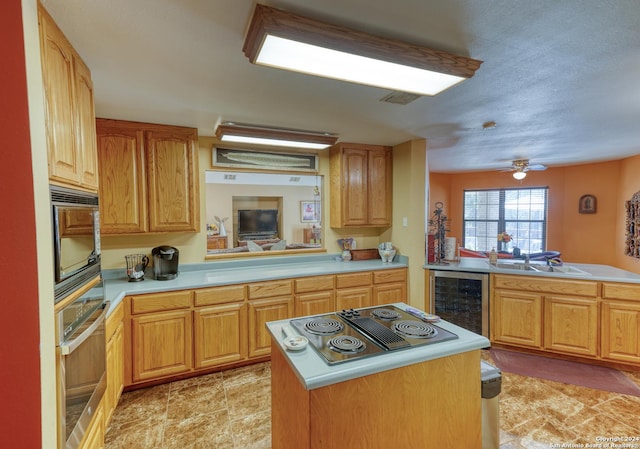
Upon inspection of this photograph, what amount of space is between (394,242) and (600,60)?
8.66 ft

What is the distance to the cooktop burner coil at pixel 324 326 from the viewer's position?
1.53m

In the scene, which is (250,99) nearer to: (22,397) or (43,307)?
(43,307)

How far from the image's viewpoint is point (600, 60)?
1.67 meters

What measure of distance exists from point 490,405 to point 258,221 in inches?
219

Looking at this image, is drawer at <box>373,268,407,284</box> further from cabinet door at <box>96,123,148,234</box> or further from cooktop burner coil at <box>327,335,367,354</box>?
cabinet door at <box>96,123,148,234</box>

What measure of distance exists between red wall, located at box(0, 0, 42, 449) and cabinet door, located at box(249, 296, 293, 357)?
1945 mm

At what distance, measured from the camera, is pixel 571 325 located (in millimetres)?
2992

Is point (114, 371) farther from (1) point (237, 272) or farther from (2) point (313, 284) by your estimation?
(2) point (313, 284)

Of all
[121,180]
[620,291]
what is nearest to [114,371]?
[121,180]

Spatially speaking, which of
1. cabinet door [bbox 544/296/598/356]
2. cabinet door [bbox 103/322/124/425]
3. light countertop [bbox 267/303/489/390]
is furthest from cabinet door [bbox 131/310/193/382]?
cabinet door [bbox 544/296/598/356]

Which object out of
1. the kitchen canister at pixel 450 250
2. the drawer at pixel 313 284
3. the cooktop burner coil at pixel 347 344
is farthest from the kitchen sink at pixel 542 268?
the cooktop burner coil at pixel 347 344

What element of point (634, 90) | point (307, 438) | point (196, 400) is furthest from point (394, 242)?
point (307, 438)

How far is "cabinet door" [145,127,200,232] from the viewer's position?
2.84m

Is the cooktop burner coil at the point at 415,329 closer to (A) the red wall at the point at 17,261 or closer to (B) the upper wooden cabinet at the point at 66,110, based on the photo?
(A) the red wall at the point at 17,261
